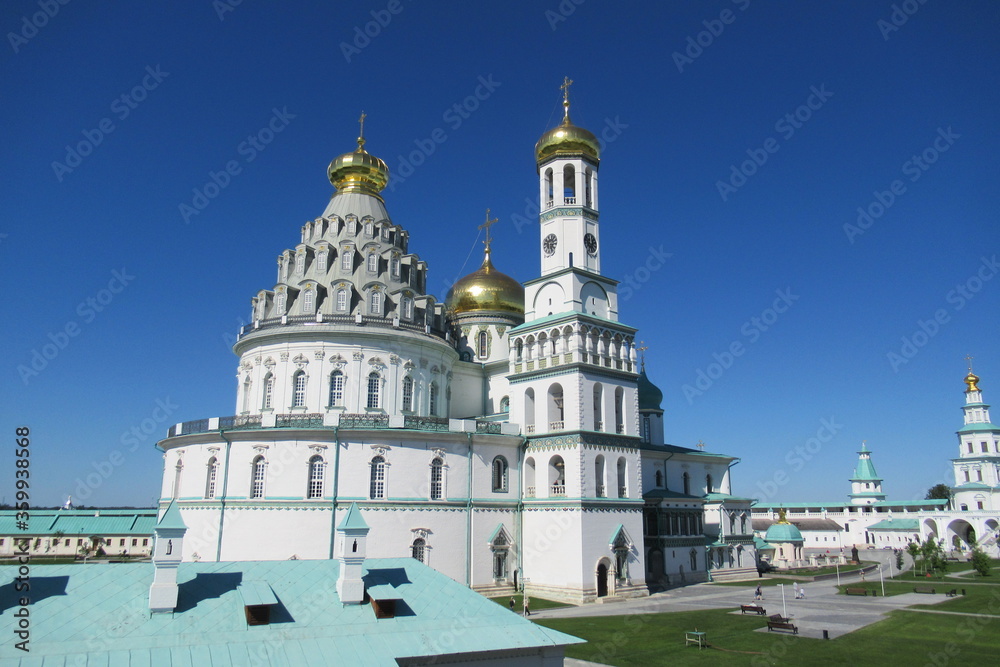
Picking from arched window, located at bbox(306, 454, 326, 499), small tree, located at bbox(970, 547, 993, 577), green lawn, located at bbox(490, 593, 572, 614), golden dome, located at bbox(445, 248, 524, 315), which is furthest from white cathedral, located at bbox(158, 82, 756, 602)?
small tree, located at bbox(970, 547, 993, 577)

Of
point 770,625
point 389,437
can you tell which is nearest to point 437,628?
point 770,625

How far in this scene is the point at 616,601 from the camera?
34.4m

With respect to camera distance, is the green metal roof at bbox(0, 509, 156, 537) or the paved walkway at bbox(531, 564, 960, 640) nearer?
the paved walkway at bbox(531, 564, 960, 640)

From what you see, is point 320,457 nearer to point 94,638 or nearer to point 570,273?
point 570,273

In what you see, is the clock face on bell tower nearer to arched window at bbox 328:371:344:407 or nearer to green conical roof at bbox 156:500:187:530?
arched window at bbox 328:371:344:407

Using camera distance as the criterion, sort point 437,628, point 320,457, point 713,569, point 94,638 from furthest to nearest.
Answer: point 713,569, point 320,457, point 437,628, point 94,638

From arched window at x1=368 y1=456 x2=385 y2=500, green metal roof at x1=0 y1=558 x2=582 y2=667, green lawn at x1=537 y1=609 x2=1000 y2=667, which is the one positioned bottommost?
green lawn at x1=537 y1=609 x2=1000 y2=667

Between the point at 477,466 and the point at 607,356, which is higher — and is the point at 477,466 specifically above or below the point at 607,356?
below

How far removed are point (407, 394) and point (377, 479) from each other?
641 centimetres

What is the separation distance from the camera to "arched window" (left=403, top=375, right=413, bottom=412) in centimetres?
3896

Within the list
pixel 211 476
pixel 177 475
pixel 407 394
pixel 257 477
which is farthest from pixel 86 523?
pixel 407 394

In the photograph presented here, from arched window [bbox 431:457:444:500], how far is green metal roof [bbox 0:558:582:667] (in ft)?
60.2

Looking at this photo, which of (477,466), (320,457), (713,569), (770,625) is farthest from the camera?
(713,569)

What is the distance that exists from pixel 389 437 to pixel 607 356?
12203mm
